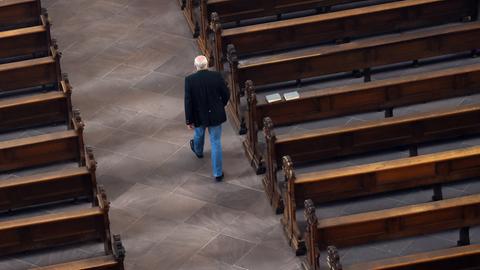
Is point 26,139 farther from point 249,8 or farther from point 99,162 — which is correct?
point 249,8

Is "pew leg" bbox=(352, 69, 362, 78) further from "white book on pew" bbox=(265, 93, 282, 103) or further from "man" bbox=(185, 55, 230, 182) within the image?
"man" bbox=(185, 55, 230, 182)

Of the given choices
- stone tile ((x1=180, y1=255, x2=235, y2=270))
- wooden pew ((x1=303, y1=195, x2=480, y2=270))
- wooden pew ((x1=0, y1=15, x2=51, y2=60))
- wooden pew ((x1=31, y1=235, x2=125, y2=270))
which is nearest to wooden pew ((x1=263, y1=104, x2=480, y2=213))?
stone tile ((x1=180, y1=255, x2=235, y2=270))

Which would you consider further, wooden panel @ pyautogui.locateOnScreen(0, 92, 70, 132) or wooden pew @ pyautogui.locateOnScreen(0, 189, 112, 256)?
wooden panel @ pyautogui.locateOnScreen(0, 92, 70, 132)

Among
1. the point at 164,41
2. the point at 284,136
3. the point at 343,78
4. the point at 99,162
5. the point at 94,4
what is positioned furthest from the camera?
the point at 94,4

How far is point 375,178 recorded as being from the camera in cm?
1296

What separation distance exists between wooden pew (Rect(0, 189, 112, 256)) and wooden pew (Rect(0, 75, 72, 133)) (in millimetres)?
2444

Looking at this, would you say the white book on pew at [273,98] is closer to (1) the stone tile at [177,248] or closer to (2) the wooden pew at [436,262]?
(1) the stone tile at [177,248]

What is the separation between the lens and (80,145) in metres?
14.1

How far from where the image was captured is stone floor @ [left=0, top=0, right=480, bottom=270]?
1318cm

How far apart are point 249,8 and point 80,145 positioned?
3.70 meters

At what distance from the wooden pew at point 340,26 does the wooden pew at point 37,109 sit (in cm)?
212

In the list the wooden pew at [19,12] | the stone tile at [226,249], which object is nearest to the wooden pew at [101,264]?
the stone tile at [226,249]

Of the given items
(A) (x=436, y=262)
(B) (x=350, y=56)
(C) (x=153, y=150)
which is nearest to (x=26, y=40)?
(C) (x=153, y=150)

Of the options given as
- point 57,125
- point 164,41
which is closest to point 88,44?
point 164,41
